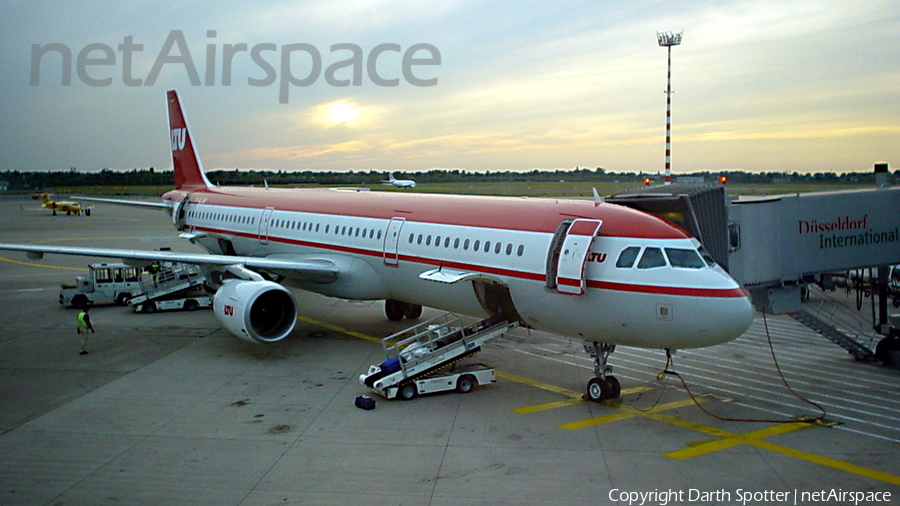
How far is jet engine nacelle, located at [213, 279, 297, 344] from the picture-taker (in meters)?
17.7

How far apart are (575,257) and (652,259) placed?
58.4 inches

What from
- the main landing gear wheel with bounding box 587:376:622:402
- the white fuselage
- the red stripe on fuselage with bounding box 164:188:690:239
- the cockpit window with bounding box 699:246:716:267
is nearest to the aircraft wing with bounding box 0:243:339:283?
the white fuselage

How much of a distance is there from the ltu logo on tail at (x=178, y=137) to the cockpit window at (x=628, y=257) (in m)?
25.9

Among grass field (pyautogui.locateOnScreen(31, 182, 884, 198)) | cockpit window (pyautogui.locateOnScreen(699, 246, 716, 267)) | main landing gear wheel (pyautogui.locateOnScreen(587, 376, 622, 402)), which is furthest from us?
grass field (pyautogui.locateOnScreen(31, 182, 884, 198))

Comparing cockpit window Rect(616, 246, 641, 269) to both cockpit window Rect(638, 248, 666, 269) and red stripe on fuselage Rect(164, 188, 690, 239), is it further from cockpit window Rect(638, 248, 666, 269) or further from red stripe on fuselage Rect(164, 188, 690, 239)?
red stripe on fuselage Rect(164, 188, 690, 239)

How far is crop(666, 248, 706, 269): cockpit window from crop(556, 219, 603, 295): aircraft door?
1559mm

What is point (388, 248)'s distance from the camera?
19.0 metres

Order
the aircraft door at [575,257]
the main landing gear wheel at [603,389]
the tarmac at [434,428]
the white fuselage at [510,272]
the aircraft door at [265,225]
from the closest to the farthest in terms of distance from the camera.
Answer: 1. the tarmac at [434,428]
2. the white fuselage at [510,272]
3. the aircraft door at [575,257]
4. the main landing gear wheel at [603,389]
5. the aircraft door at [265,225]

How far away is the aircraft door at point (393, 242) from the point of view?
739 inches

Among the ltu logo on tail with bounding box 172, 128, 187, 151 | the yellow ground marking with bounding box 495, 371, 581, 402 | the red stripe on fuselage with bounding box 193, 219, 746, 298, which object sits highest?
the ltu logo on tail with bounding box 172, 128, 187, 151

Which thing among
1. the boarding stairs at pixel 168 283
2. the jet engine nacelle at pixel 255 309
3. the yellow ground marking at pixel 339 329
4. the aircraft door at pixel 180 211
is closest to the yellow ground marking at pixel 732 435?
the yellow ground marking at pixel 339 329

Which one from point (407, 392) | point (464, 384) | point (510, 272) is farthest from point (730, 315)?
point (407, 392)

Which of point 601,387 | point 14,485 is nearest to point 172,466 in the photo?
point 14,485

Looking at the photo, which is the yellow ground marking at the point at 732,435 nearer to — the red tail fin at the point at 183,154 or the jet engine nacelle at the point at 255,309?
the jet engine nacelle at the point at 255,309
